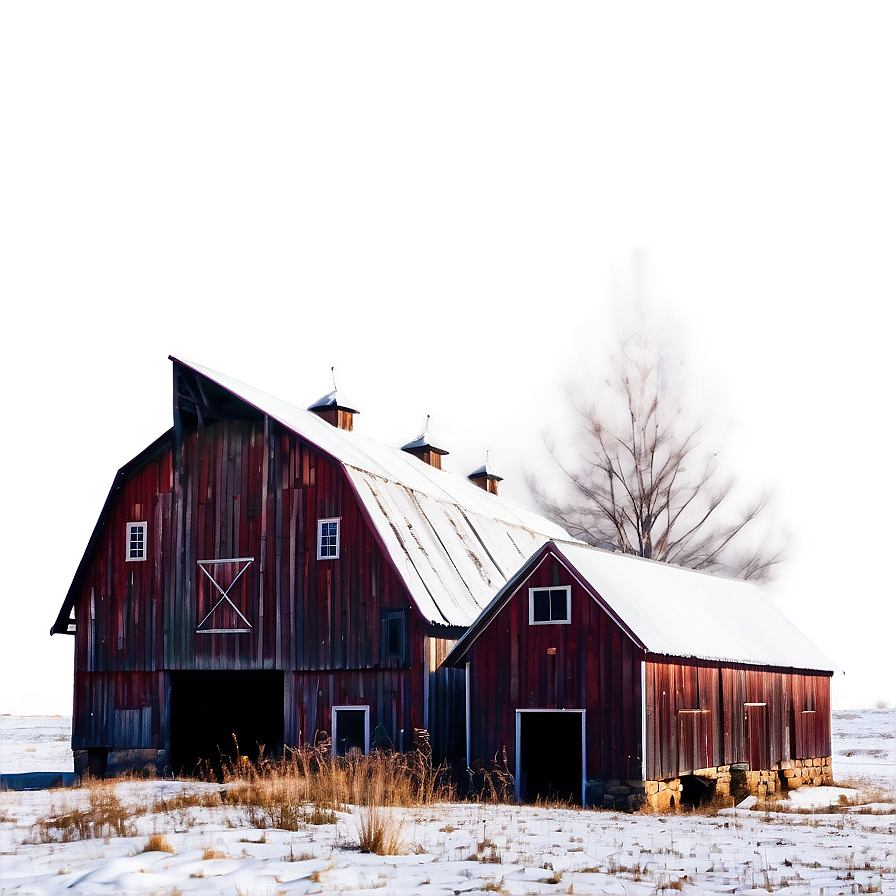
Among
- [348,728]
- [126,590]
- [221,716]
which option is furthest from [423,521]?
[126,590]

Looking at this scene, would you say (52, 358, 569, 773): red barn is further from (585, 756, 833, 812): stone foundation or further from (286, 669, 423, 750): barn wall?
(585, 756, 833, 812): stone foundation

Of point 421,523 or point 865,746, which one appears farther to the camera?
point 865,746

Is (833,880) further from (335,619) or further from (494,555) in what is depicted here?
(494,555)

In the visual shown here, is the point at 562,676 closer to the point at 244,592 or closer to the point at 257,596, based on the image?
the point at 257,596

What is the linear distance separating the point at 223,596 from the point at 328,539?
3.33 meters

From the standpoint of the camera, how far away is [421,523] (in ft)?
103

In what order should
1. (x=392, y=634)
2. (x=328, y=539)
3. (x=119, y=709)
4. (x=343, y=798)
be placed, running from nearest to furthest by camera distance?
1. (x=343, y=798)
2. (x=392, y=634)
3. (x=328, y=539)
4. (x=119, y=709)

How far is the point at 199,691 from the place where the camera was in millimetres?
31719

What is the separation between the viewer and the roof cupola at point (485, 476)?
4800 cm

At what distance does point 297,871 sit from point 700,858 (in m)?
5.64

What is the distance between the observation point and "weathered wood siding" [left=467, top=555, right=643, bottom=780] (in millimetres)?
24047

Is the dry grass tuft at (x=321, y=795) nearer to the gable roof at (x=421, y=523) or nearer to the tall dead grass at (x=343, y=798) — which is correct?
the tall dead grass at (x=343, y=798)

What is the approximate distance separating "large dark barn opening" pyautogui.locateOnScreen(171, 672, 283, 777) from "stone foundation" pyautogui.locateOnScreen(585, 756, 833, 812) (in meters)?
9.54

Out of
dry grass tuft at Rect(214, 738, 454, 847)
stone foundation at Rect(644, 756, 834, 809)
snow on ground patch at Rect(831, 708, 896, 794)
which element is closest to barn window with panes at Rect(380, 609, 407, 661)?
dry grass tuft at Rect(214, 738, 454, 847)
